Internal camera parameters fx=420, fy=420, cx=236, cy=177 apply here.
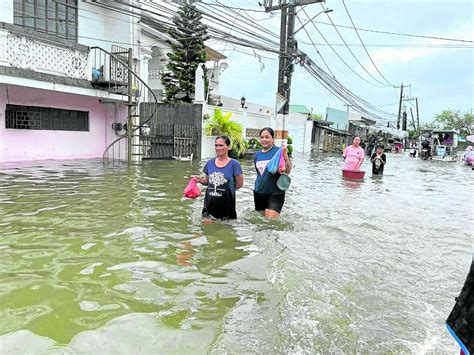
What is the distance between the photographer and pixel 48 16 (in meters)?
15.0

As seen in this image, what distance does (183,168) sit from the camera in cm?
1513

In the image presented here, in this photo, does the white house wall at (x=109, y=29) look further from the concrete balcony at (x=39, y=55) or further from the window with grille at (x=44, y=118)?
the window with grille at (x=44, y=118)

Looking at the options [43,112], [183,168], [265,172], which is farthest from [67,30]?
[265,172]

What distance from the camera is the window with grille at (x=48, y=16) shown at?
14.1 m

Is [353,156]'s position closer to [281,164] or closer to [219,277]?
[281,164]

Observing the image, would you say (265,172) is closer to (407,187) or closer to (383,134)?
(407,187)

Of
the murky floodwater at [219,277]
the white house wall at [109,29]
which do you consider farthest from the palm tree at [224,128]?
the murky floodwater at [219,277]

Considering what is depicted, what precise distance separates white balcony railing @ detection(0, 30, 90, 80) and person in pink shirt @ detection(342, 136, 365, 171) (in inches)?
376

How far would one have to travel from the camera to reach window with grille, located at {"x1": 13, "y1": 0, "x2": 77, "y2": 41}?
14.1 m

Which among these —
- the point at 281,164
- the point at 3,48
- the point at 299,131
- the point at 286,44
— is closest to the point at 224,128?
the point at 286,44

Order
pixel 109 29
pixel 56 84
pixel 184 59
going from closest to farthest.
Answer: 1. pixel 56 84
2. pixel 109 29
3. pixel 184 59

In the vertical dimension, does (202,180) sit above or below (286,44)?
below

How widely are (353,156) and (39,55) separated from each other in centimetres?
1055

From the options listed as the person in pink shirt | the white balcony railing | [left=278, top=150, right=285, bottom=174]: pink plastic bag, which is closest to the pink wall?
the white balcony railing
